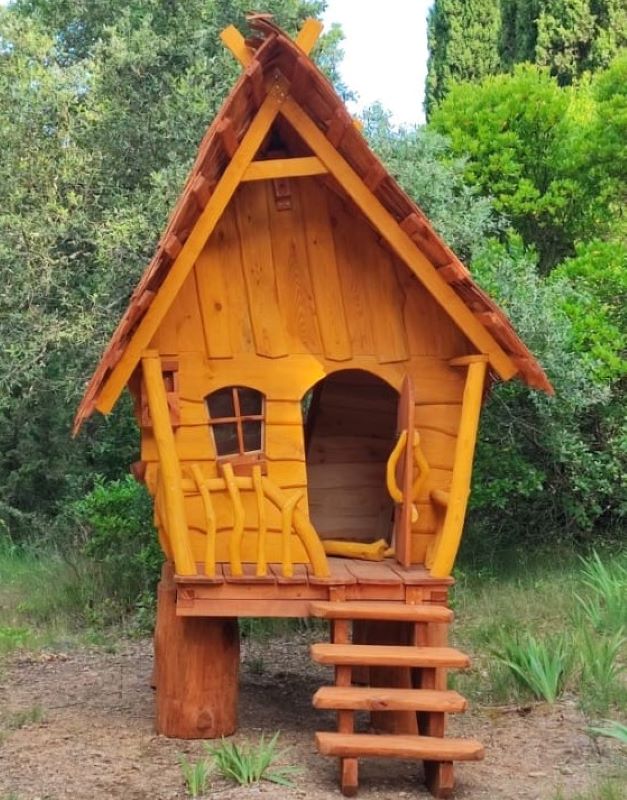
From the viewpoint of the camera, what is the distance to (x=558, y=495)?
10.7m

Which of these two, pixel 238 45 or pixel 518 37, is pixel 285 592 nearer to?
pixel 238 45

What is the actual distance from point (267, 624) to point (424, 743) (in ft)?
15.5

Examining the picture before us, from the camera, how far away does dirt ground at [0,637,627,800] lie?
16.9 feet

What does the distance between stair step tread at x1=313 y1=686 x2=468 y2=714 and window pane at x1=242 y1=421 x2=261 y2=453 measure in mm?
1576

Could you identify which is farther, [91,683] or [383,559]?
[91,683]

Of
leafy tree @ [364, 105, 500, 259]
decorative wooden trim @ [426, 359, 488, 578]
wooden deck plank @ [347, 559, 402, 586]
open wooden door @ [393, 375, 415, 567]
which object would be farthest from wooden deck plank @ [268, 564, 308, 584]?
leafy tree @ [364, 105, 500, 259]

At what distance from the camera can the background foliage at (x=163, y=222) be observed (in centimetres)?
1005

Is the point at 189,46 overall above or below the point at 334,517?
above

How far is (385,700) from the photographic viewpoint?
5152 millimetres

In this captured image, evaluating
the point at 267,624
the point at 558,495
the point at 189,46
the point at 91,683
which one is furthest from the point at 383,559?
the point at 189,46

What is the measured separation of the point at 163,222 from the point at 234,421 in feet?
19.4

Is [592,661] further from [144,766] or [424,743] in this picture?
[144,766]

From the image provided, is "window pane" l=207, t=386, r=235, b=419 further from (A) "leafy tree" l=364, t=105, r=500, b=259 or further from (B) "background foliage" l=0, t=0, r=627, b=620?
(A) "leafy tree" l=364, t=105, r=500, b=259

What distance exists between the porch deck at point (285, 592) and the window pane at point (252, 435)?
2.67 ft
